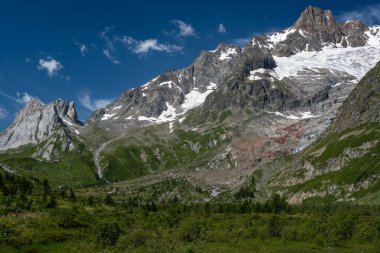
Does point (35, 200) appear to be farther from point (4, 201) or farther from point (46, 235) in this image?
point (46, 235)

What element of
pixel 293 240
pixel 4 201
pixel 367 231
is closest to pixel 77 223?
pixel 4 201

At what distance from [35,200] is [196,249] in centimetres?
7448

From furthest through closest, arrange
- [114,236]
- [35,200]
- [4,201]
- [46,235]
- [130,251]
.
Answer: [35,200], [4,201], [46,235], [114,236], [130,251]

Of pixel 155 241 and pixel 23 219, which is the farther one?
pixel 23 219

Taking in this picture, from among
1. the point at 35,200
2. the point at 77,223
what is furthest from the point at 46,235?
the point at 35,200

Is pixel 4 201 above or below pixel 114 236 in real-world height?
above

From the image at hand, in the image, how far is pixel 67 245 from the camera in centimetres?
8581

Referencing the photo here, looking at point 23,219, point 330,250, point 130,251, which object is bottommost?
point 330,250

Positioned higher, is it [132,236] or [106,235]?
[106,235]

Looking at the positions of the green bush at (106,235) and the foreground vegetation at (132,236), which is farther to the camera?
the green bush at (106,235)

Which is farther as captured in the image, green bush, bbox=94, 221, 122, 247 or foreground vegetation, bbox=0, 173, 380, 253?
green bush, bbox=94, 221, 122, 247

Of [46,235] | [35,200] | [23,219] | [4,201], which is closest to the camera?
[46,235]

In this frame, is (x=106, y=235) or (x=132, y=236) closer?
(x=106, y=235)

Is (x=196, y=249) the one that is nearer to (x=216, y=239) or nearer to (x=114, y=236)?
(x=114, y=236)
